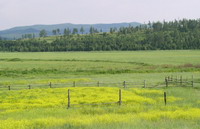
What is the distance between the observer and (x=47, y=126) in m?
17.7

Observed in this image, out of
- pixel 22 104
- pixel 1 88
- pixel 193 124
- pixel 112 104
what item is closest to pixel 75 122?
pixel 193 124

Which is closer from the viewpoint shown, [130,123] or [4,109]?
[130,123]

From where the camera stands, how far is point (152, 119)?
19.8 meters

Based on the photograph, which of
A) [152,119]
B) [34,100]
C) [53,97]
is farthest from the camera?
[53,97]

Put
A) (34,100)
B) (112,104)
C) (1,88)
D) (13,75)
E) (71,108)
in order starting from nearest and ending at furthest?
(71,108)
(112,104)
(34,100)
(1,88)
(13,75)

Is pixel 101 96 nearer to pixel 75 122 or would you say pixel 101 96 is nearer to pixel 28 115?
pixel 28 115

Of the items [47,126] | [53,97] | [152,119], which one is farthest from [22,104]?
[152,119]

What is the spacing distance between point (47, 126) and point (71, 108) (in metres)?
8.20

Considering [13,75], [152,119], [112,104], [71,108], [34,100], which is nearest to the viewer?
[152,119]

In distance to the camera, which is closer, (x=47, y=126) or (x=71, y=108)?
(x=47, y=126)

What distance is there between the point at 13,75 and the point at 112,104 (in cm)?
4548

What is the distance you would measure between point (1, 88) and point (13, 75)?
24.8 metres

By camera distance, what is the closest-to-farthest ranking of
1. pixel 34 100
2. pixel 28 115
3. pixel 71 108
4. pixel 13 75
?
pixel 28 115
pixel 71 108
pixel 34 100
pixel 13 75

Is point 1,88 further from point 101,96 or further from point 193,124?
point 193,124
